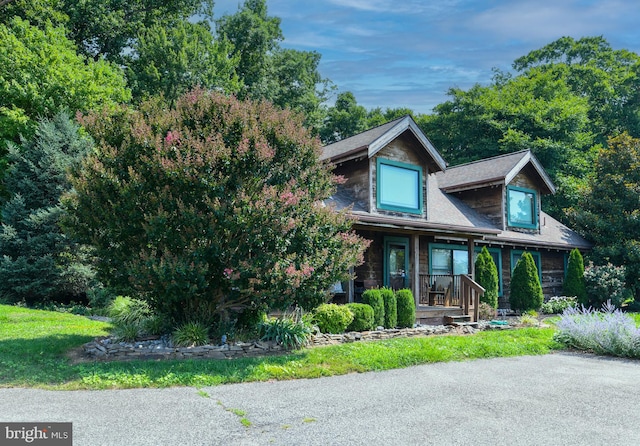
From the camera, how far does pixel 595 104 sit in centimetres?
4422

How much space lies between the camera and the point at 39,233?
1666cm

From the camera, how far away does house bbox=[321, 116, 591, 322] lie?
15477mm

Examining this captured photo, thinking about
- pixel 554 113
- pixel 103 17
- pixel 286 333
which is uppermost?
pixel 103 17

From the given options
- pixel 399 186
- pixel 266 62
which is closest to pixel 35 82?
pixel 266 62

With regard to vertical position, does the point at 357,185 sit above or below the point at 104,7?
below

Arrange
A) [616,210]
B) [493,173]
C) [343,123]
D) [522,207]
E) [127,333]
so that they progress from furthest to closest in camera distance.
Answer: [343,123], [616,210], [522,207], [493,173], [127,333]

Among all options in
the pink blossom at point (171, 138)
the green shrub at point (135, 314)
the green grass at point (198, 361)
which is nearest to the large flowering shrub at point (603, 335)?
the green grass at point (198, 361)

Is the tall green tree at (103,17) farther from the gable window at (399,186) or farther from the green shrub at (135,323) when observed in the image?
the green shrub at (135,323)

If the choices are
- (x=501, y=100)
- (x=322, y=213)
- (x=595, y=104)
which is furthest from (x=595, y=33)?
(x=322, y=213)

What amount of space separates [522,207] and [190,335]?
17.3m

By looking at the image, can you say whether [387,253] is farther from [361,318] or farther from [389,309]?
[361,318]

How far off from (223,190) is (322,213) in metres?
1.90

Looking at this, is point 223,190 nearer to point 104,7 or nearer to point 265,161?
point 265,161

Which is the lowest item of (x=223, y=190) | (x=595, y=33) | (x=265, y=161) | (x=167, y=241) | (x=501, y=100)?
(x=167, y=241)
